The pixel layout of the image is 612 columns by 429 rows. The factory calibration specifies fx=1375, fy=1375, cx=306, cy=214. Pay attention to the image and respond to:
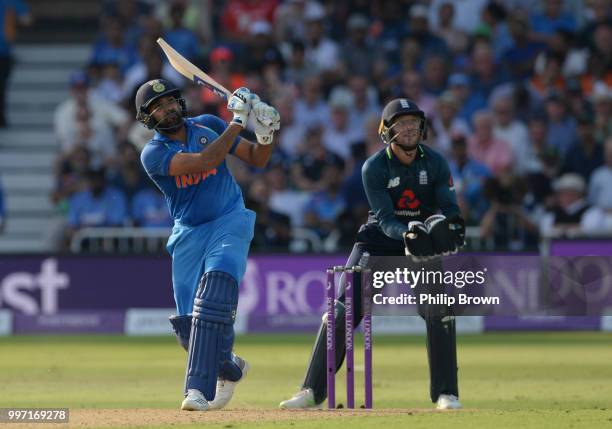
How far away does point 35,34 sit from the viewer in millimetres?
22016

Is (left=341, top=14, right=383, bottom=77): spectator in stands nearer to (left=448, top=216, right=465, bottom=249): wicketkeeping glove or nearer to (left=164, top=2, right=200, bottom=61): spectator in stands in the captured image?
Result: (left=164, top=2, right=200, bottom=61): spectator in stands

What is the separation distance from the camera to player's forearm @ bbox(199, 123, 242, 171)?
333 inches

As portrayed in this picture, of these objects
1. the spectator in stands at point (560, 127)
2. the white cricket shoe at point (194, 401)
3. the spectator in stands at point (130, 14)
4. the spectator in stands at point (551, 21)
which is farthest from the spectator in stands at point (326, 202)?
the white cricket shoe at point (194, 401)

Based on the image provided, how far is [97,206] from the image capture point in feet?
56.1

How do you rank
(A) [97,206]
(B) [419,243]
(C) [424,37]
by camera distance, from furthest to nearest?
(C) [424,37] < (A) [97,206] < (B) [419,243]

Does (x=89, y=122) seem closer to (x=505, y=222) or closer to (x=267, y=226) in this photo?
(x=267, y=226)

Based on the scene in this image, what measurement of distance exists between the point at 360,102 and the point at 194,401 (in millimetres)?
9950

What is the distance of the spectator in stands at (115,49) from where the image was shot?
63.3ft

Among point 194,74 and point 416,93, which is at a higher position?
point 416,93

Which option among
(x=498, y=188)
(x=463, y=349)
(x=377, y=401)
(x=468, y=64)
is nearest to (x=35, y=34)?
(x=468, y=64)

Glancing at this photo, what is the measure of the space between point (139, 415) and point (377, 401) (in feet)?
6.98

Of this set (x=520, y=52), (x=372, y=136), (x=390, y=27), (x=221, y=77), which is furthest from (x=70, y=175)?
(x=520, y=52)

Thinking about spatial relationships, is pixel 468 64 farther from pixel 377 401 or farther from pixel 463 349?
pixel 377 401

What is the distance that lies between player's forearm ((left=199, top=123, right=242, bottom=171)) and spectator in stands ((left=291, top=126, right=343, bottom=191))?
27.6 ft
